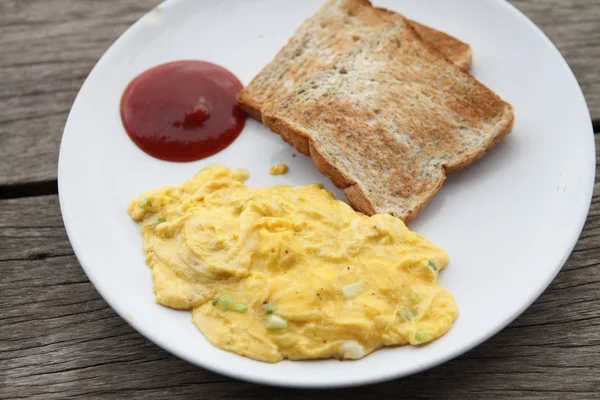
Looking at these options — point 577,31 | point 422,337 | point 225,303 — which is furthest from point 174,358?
point 577,31

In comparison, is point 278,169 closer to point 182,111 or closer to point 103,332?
point 182,111

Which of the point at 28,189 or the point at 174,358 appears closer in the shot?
the point at 174,358

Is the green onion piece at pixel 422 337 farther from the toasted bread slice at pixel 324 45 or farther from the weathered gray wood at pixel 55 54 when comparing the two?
the weathered gray wood at pixel 55 54

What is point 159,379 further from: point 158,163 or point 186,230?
point 158,163

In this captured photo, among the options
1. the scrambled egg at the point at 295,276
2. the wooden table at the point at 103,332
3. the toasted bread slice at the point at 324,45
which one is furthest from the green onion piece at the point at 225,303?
the toasted bread slice at the point at 324,45

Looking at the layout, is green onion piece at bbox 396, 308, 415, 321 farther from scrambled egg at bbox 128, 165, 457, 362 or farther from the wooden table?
the wooden table

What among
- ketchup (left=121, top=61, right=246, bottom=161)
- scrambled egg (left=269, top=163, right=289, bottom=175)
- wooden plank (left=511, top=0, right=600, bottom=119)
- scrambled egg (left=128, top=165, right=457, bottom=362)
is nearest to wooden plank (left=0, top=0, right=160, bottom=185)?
ketchup (left=121, top=61, right=246, bottom=161)
